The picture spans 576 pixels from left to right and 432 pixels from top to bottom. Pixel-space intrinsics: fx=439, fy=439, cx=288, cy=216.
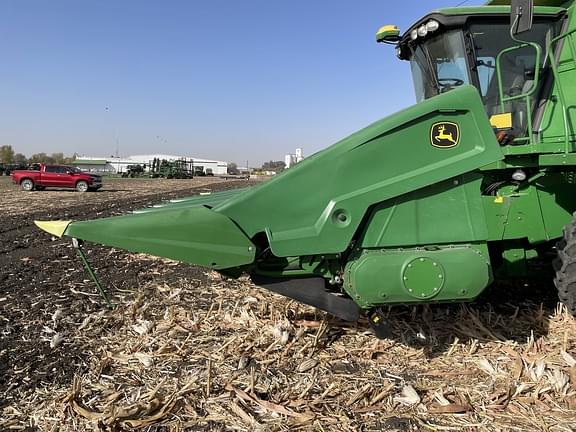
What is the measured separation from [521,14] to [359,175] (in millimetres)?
1354

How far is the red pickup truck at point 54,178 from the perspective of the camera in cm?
2364

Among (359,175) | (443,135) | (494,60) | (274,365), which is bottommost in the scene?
(274,365)

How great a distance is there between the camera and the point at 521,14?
262cm

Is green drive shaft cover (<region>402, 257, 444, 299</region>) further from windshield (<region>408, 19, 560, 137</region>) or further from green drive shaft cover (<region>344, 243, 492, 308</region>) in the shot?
windshield (<region>408, 19, 560, 137</region>)

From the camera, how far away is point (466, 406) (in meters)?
2.52

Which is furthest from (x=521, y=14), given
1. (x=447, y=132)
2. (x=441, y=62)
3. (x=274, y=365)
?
(x=274, y=365)

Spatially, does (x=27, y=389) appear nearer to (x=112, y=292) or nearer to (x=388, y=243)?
(x=112, y=292)

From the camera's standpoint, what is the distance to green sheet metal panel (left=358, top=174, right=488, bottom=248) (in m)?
2.70

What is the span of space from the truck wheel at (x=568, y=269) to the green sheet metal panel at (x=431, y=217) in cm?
57

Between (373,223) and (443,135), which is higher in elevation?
(443,135)

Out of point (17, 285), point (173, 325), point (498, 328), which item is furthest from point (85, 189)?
point (498, 328)

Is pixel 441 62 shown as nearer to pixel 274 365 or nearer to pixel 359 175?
pixel 359 175

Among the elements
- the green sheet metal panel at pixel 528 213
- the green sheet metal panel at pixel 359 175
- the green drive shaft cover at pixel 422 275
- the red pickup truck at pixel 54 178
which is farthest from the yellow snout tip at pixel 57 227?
the red pickup truck at pixel 54 178

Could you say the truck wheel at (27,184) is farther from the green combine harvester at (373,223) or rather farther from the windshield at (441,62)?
the windshield at (441,62)
